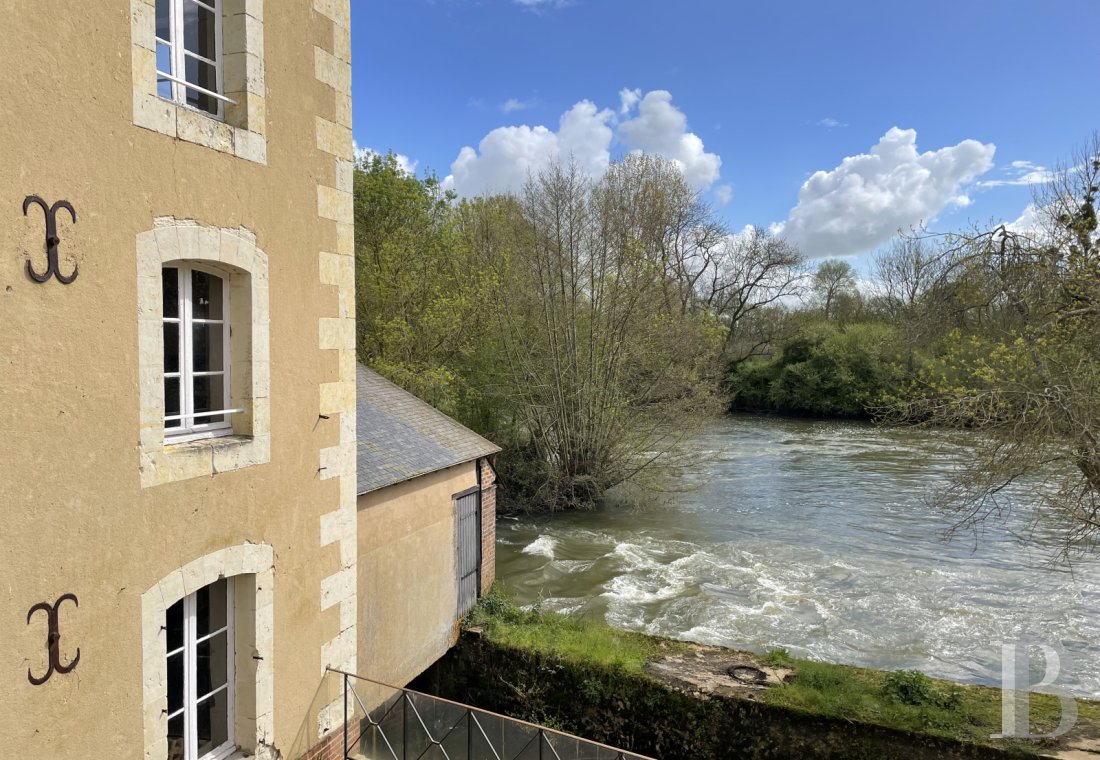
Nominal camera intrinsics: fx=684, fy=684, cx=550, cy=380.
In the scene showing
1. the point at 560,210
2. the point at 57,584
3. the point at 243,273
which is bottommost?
the point at 57,584

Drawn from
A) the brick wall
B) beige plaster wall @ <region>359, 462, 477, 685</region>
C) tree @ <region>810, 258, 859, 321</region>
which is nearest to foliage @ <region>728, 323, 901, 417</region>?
tree @ <region>810, 258, 859, 321</region>

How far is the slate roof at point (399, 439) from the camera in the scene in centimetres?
764

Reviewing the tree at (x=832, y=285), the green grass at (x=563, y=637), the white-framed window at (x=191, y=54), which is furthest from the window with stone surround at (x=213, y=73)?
the tree at (x=832, y=285)

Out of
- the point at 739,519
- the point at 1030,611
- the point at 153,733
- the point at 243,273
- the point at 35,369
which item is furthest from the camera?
the point at 739,519

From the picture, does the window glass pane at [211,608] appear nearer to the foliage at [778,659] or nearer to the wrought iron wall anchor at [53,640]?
the wrought iron wall anchor at [53,640]

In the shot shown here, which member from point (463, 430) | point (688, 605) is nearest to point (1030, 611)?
point (688, 605)

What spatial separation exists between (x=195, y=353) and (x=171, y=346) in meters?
0.21

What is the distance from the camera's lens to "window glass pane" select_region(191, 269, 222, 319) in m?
4.52

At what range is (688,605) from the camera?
39.8ft

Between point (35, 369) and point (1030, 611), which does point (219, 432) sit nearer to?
point (35, 369)

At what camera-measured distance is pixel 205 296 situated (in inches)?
181

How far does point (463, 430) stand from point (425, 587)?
280 cm

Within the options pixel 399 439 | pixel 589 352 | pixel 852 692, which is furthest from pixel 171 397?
pixel 589 352

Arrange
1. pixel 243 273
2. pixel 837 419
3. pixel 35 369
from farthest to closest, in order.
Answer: pixel 837 419, pixel 243 273, pixel 35 369
